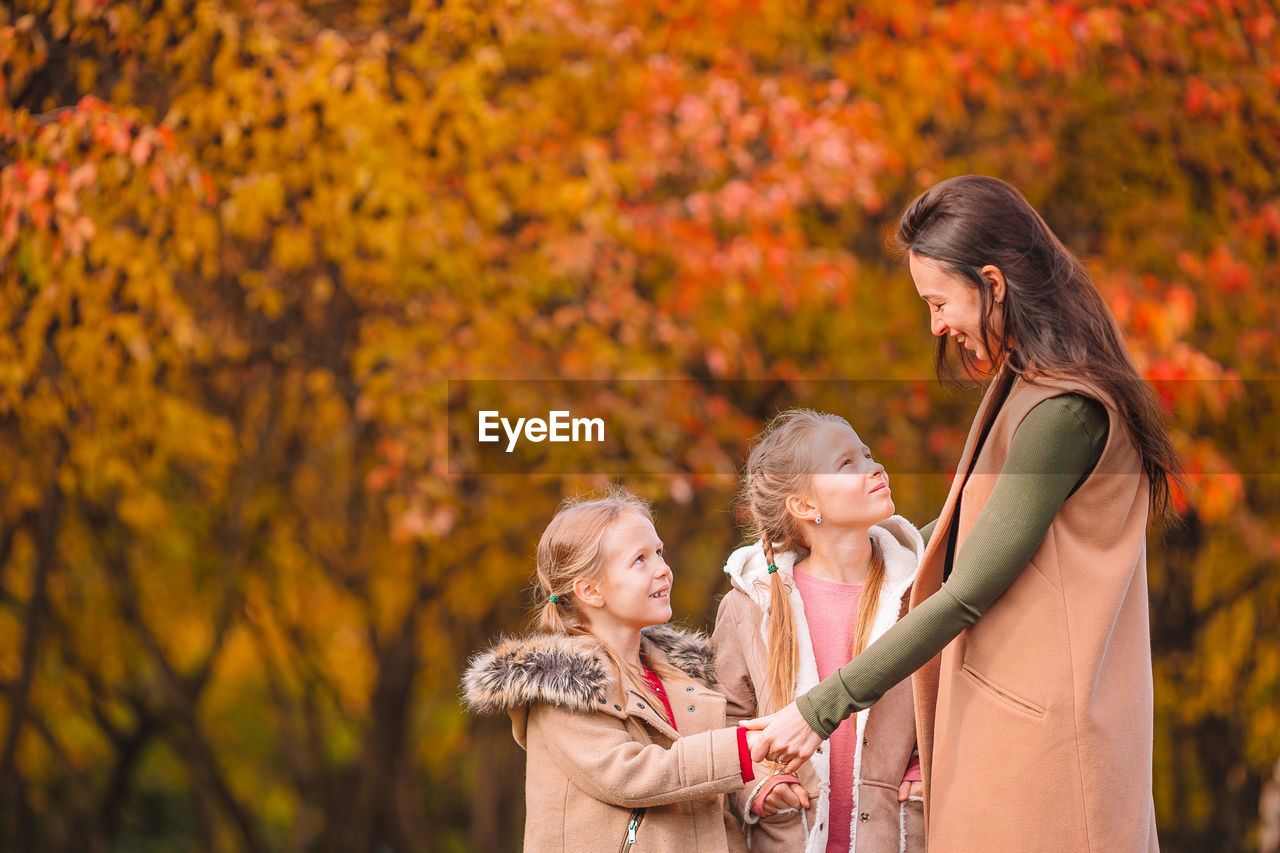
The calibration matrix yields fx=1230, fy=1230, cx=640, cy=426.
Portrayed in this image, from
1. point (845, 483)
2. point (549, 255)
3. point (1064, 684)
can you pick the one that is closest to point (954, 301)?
point (845, 483)

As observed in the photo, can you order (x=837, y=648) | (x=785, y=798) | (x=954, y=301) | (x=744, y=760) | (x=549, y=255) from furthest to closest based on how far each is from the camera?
(x=549, y=255) → (x=837, y=648) → (x=785, y=798) → (x=744, y=760) → (x=954, y=301)

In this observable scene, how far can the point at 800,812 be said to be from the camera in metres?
2.41

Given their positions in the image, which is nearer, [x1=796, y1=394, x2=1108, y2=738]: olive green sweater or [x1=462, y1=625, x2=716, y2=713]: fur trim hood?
[x1=796, y1=394, x2=1108, y2=738]: olive green sweater

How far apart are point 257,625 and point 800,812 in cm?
649

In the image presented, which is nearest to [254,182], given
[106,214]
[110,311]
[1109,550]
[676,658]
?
[106,214]

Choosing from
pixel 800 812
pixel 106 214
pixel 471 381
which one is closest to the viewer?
pixel 800 812

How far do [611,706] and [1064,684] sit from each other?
0.83m

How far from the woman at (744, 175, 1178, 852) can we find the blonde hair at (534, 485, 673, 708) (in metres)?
0.53

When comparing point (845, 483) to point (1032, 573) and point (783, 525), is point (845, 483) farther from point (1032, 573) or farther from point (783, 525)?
point (1032, 573)

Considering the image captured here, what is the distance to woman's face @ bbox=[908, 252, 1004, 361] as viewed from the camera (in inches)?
81.9

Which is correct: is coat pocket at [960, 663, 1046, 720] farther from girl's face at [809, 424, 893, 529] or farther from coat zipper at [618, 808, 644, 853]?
coat zipper at [618, 808, 644, 853]

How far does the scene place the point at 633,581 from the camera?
2443 millimetres

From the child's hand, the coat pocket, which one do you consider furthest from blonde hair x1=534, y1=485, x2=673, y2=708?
the coat pocket

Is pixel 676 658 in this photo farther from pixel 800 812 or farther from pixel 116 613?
pixel 116 613
